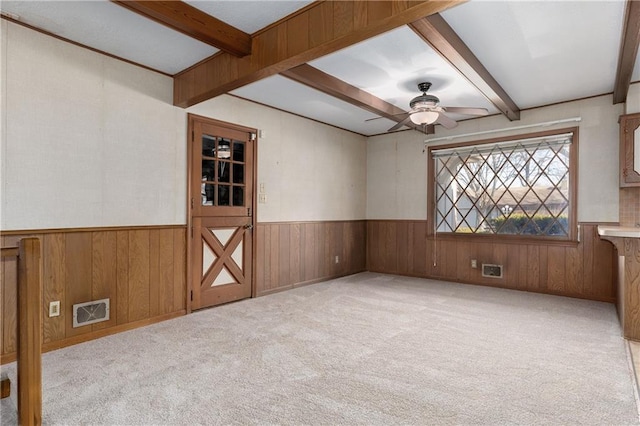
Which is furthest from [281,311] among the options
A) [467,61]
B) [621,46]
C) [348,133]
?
[621,46]

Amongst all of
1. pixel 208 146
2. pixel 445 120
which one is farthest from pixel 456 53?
pixel 208 146

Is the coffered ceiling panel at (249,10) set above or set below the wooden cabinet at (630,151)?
above

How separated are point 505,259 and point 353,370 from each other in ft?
10.9

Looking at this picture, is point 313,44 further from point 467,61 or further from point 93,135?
point 93,135

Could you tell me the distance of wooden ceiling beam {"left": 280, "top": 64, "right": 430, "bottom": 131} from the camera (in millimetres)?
3156

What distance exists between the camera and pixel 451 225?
527 cm

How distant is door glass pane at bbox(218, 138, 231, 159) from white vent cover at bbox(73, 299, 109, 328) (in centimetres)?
181

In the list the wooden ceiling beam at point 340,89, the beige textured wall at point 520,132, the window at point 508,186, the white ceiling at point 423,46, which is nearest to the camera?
the white ceiling at point 423,46

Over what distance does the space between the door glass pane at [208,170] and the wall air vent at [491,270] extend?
3.73 meters

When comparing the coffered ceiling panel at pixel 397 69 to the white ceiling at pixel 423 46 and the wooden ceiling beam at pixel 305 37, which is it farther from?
the wooden ceiling beam at pixel 305 37

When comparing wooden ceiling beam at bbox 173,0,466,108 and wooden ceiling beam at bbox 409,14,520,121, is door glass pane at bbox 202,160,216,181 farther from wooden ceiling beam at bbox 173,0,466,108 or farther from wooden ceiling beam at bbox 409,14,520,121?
wooden ceiling beam at bbox 409,14,520,121

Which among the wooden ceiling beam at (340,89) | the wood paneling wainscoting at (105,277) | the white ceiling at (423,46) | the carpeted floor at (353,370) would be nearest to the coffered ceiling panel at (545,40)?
the white ceiling at (423,46)

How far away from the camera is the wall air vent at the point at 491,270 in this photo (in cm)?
474

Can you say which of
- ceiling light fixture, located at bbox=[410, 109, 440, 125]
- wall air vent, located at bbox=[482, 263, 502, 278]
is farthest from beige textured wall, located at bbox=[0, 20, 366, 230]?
wall air vent, located at bbox=[482, 263, 502, 278]
